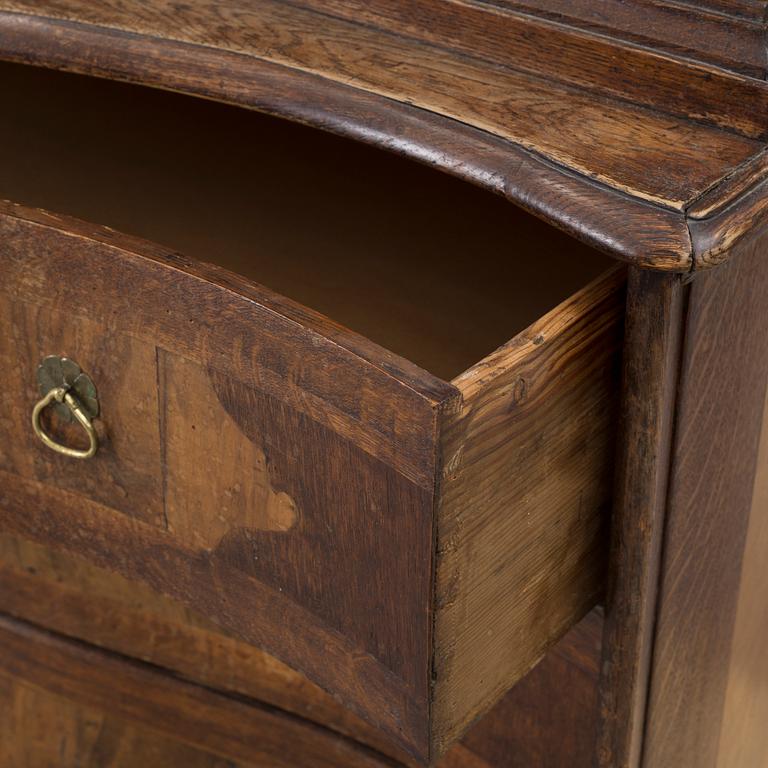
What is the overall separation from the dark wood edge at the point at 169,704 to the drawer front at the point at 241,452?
0.32 meters

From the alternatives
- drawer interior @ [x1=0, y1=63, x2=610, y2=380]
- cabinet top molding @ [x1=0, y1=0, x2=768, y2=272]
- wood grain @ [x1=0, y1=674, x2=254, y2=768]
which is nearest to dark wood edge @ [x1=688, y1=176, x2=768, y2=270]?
cabinet top molding @ [x1=0, y1=0, x2=768, y2=272]

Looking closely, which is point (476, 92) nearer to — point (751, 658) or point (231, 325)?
point (231, 325)

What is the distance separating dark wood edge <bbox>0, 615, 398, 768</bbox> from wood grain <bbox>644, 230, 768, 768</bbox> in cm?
29

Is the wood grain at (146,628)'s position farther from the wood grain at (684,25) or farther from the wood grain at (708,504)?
the wood grain at (684,25)

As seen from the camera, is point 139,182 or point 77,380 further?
point 139,182

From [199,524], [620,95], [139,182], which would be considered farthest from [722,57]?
[139,182]

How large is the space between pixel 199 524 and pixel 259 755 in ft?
1.36

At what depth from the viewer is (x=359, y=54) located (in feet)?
2.31

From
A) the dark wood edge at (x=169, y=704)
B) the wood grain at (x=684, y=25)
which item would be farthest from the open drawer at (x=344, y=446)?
the dark wood edge at (x=169, y=704)

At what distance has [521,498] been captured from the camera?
644mm

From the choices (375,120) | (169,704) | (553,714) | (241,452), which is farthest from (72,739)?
(375,120)

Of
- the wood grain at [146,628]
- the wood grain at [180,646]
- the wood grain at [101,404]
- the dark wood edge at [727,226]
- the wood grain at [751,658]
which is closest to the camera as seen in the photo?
the dark wood edge at [727,226]

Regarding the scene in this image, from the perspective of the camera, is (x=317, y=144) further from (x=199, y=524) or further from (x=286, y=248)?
(x=199, y=524)

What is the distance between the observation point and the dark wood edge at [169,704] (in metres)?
1.07
